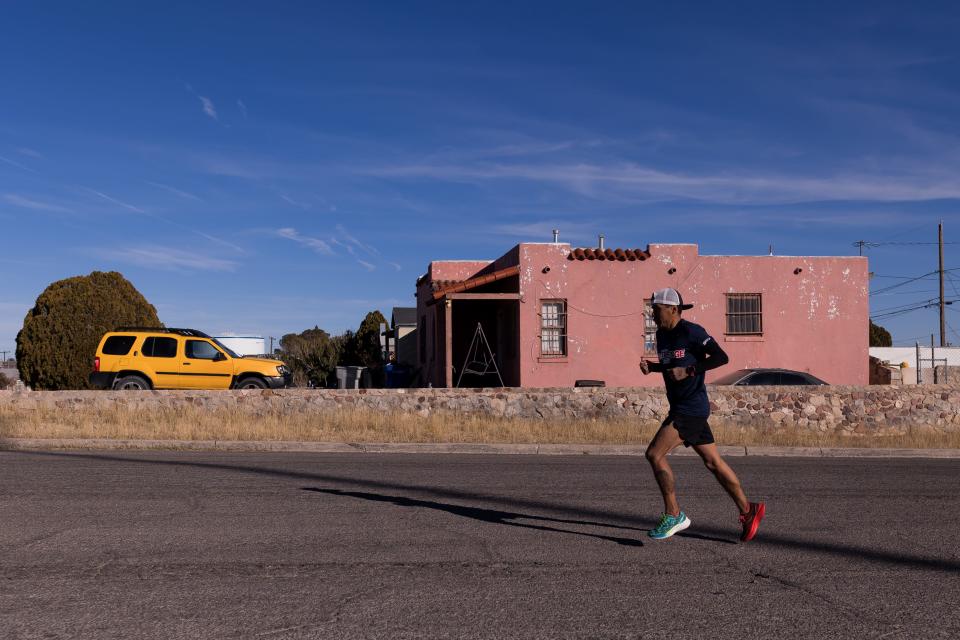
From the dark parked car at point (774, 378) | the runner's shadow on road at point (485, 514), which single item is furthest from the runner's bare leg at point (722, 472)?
the dark parked car at point (774, 378)

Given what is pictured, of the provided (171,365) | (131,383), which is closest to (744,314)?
(171,365)

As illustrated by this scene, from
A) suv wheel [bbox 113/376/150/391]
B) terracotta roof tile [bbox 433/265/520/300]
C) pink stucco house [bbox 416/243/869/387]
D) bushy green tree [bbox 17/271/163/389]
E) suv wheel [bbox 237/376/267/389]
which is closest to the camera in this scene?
suv wheel [bbox 113/376/150/391]

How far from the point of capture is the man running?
7.02 metres

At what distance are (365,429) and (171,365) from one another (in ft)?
25.3

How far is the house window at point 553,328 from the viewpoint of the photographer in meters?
26.1

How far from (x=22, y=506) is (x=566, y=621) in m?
5.75

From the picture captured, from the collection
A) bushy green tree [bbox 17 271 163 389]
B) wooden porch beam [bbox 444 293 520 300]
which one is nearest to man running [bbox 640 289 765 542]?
wooden porch beam [bbox 444 293 520 300]

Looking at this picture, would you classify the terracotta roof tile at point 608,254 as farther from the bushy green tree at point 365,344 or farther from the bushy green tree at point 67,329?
the bushy green tree at point 365,344

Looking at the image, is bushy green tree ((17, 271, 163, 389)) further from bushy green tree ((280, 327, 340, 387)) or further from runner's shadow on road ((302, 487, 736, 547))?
runner's shadow on road ((302, 487, 736, 547))

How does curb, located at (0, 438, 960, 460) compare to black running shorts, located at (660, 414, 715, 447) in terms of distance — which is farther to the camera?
curb, located at (0, 438, 960, 460)

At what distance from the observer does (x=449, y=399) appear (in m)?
20.2

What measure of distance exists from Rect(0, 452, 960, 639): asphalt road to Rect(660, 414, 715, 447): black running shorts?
0.78 m

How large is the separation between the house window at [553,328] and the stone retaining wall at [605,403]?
573 centimetres

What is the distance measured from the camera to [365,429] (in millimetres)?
17734
